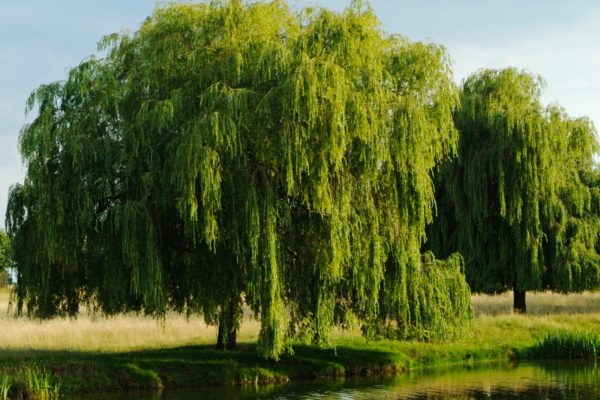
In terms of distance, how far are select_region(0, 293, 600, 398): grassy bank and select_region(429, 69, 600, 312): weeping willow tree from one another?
8.60ft

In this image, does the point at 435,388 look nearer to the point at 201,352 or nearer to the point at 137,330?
the point at 201,352

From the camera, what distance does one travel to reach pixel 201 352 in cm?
2402

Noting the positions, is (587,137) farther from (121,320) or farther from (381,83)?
(121,320)

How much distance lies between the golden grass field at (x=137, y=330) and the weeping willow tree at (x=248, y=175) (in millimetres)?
3496

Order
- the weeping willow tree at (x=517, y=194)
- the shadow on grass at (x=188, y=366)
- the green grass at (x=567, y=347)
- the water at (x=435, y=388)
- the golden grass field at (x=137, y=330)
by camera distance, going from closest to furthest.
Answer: the water at (x=435, y=388) → the shadow on grass at (x=188, y=366) → the golden grass field at (x=137, y=330) → the green grass at (x=567, y=347) → the weeping willow tree at (x=517, y=194)

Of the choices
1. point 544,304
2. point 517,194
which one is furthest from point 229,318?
point 544,304

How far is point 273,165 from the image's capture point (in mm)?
19891

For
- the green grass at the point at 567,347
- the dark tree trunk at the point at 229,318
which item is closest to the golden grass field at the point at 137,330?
the dark tree trunk at the point at 229,318

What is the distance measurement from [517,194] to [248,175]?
54.6 feet

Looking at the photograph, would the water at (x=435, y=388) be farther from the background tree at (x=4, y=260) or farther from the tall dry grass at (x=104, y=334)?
the background tree at (x=4, y=260)

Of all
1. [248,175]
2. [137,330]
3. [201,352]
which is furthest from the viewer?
[137,330]

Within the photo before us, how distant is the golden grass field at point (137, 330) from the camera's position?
26.5m

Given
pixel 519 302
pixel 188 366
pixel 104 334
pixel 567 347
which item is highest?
pixel 519 302

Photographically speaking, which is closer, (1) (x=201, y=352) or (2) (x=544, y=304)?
(1) (x=201, y=352)
